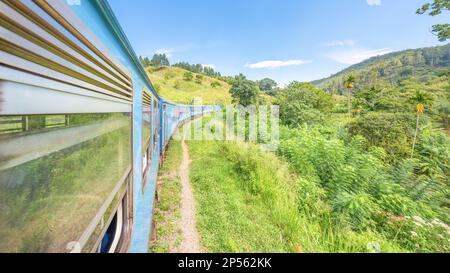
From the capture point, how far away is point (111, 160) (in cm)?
142

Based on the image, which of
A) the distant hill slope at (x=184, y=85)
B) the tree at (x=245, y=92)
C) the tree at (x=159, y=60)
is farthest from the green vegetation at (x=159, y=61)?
the tree at (x=245, y=92)

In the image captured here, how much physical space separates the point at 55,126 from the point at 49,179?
0.20 m

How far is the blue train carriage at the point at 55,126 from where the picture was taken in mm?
546

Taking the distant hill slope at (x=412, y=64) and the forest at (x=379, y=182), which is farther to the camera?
the distant hill slope at (x=412, y=64)

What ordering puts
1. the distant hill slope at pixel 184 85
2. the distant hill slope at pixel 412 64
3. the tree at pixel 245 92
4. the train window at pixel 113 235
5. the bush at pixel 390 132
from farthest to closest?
the distant hill slope at pixel 412 64 → the distant hill slope at pixel 184 85 → the tree at pixel 245 92 → the bush at pixel 390 132 → the train window at pixel 113 235

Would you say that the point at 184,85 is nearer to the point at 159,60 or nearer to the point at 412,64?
the point at 159,60

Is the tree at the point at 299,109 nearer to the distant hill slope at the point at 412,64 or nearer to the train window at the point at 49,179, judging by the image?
the train window at the point at 49,179

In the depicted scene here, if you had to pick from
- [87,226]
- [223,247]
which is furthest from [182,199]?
[87,226]

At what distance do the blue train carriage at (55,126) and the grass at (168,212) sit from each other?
2268 mm

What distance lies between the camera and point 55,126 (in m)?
0.73

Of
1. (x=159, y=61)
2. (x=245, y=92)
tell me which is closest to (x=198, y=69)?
(x=159, y=61)

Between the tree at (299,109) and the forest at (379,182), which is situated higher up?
the tree at (299,109)

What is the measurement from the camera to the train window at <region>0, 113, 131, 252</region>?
1.82ft
